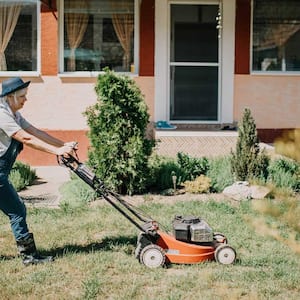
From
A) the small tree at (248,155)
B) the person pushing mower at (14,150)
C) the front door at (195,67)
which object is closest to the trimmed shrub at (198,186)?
the small tree at (248,155)

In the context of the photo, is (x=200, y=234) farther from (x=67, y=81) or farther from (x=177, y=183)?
(x=67, y=81)

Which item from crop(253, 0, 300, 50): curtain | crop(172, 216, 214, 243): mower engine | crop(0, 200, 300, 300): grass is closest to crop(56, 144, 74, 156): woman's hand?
crop(0, 200, 300, 300): grass

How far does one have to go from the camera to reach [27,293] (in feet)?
14.9

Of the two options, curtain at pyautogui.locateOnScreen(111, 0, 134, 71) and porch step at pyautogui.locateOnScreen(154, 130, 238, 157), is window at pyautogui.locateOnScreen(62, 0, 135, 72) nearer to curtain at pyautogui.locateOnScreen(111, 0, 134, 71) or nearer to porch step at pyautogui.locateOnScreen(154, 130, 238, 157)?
curtain at pyautogui.locateOnScreen(111, 0, 134, 71)

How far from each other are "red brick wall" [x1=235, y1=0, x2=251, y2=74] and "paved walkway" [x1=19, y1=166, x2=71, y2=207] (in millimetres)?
4290

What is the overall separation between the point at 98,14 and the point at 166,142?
331 centimetres

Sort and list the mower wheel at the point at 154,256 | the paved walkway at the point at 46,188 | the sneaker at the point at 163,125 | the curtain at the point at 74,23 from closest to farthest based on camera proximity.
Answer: the mower wheel at the point at 154,256 → the paved walkway at the point at 46,188 → the sneaker at the point at 163,125 → the curtain at the point at 74,23

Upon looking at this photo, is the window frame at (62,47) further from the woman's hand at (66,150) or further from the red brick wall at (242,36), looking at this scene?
the woman's hand at (66,150)

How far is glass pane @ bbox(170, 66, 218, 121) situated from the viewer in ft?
39.1

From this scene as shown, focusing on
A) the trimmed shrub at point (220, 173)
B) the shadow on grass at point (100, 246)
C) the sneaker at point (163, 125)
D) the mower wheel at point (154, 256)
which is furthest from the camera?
the sneaker at point (163, 125)

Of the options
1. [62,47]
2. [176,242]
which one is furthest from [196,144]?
[176,242]

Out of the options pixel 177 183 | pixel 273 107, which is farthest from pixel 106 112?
pixel 273 107

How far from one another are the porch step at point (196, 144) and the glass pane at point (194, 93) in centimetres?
170

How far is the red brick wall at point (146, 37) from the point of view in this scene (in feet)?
37.4
